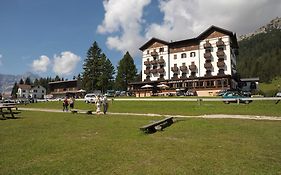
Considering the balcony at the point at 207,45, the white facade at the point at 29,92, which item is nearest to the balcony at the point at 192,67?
the balcony at the point at 207,45

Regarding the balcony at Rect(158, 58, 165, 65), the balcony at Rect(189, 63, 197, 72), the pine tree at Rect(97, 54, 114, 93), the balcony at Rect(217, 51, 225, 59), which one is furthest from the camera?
the pine tree at Rect(97, 54, 114, 93)

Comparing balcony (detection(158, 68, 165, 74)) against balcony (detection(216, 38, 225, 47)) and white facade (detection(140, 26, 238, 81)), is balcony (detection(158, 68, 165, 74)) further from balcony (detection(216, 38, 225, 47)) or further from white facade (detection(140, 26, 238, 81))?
balcony (detection(216, 38, 225, 47))

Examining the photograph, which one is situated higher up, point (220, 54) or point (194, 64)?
point (220, 54)

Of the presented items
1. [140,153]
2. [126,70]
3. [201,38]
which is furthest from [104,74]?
[140,153]

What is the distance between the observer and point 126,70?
96.6 meters

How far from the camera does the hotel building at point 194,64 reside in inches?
2842

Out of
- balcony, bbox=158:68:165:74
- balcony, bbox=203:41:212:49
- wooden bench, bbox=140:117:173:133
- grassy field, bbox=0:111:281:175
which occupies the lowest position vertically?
grassy field, bbox=0:111:281:175

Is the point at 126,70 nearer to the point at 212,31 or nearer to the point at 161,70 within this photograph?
the point at 161,70

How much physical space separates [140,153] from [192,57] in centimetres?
7132

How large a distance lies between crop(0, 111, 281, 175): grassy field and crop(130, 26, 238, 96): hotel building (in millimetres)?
57886

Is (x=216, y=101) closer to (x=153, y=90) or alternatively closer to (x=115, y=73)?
(x=153, y=90)

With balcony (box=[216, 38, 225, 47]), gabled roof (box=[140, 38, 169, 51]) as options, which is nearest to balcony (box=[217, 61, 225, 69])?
balcony (box=[216, 38, 225, 47])

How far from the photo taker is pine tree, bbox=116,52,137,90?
317 ft

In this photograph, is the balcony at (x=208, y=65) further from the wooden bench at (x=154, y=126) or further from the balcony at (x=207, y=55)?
the wooden bench at (x=154, y=126)
